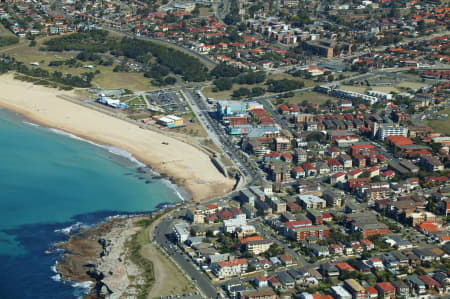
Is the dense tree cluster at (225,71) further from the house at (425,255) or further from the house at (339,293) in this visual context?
the house at (339,293)

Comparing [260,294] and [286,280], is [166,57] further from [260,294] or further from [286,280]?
[260,294]

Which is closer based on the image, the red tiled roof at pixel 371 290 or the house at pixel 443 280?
the red tiled roof at pixel 371 290

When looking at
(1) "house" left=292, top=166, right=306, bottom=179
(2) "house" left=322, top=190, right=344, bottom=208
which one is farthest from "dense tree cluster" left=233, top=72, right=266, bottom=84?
(2) "house" left=322, top=190, right=344, bottom=208

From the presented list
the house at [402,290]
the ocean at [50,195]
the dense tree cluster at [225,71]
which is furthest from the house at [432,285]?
the dense tree cluster at [225,71]

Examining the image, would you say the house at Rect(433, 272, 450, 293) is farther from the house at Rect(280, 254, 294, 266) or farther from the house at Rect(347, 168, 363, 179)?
the house at Rect(347, 168, 363, 179)

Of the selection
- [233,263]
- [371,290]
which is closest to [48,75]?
[233,263]

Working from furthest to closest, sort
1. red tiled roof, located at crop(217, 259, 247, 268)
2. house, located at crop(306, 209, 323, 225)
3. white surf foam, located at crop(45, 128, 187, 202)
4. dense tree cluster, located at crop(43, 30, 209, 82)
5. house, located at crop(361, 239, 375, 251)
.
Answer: dense tree cluster, located at crop(43, 30, 209, 82) < white surf foam, located at crop(45, 128, 187, 202) < house, located at crop(306, 209, 323, 225) < house, located at crop(361, 239, 375, 251) < red tiled roof, located at crop(217, 259, 247, 268)
